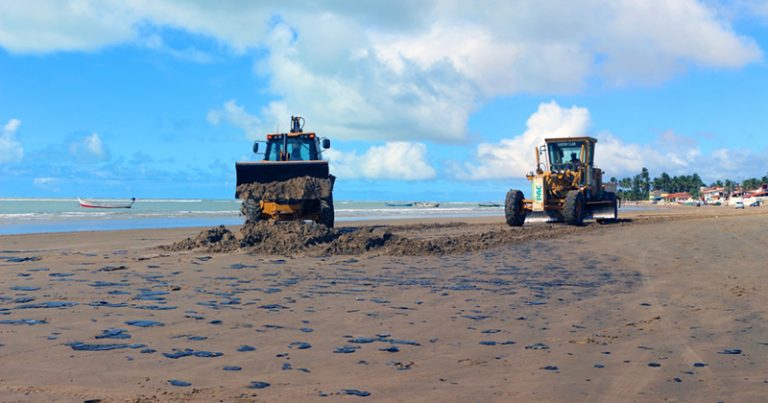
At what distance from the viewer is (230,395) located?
4.03 metres

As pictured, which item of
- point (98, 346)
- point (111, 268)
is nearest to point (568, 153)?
point (111, 268)

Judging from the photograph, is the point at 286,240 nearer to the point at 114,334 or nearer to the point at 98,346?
the point at 114,334

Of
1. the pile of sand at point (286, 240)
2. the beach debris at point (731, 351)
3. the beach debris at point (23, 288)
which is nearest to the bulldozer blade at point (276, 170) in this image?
the pile of sand at point (286, 240)

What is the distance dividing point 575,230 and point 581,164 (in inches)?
171

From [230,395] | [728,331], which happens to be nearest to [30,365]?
[230,395]

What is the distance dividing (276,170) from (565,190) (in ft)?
35.4

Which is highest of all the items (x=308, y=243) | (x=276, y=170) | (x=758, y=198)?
(x=758, y=198)

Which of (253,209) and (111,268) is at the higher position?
(253,209)

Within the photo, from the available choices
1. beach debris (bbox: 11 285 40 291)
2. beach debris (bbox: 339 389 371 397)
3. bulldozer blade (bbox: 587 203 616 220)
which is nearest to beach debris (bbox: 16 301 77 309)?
→ beach debris (bbox: 11 285 40 291)

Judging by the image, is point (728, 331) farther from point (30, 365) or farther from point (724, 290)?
point (30, 365)

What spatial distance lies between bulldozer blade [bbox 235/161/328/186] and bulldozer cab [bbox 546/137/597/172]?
10053mm

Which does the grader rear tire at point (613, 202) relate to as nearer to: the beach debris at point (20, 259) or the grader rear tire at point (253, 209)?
the grader rear tire at point (253, 209)

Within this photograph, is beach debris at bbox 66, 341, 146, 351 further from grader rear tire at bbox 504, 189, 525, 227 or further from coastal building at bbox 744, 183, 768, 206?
coastal building at bbox 744, 183, 768, 206

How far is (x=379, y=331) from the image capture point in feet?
19.3
